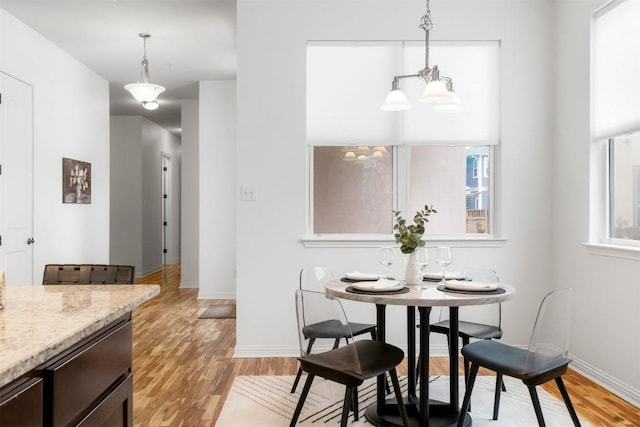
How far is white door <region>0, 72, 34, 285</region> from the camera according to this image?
4172 mm

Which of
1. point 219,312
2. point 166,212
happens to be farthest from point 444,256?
point 166,212

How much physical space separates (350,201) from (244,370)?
60.7 inches

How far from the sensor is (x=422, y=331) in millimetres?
2494

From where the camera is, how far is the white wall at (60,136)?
458 cm

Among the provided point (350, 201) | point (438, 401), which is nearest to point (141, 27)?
point (350, 201)

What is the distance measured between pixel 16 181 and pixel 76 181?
1.11 m

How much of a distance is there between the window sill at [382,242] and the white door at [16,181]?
2.63 metres

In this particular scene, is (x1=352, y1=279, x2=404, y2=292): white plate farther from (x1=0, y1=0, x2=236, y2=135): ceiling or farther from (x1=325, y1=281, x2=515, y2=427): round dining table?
(x1=0, y1=0, x2=236, y2=135): ceiling

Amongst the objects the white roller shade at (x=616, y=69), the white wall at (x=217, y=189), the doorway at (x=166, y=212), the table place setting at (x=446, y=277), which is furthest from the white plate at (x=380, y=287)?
the doorway at (x=166, y=212)

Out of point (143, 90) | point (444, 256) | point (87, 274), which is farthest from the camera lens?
point (143, 90)

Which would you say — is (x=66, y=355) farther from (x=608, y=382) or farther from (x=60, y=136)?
(x=60, y=136)

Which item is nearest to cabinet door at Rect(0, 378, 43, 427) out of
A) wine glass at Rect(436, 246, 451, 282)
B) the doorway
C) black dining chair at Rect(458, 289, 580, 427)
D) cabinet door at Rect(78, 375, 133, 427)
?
cabinet door at Rect(78, 375, 133, 427)

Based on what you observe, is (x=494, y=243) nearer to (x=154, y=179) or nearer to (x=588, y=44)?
(x=588, y=44)

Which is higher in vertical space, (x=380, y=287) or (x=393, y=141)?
(x=393, y=141)
